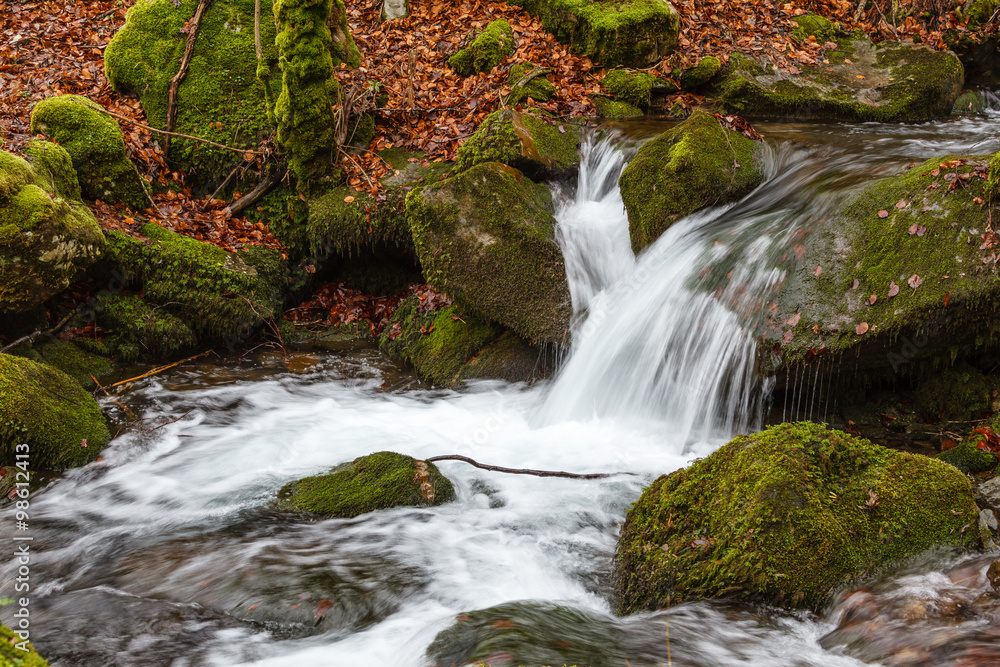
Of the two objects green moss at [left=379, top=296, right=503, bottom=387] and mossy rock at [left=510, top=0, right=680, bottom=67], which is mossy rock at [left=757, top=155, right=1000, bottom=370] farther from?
mossy rock at [left=510, top=0, right=680, bottom=67]

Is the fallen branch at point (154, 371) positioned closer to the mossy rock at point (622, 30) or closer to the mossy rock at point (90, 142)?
the mossy rock at point (90, 142)

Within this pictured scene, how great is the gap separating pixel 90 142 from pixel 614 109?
21.5 feet

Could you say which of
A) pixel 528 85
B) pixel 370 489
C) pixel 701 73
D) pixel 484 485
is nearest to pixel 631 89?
pixel 701 73

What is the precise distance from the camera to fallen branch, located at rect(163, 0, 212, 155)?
862 cm

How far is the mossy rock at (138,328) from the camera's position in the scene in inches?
273

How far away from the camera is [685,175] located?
6.28 metres

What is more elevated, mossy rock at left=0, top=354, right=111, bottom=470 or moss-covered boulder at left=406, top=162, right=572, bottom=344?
moss-covered boulder at left=406, top=162, right=572, bottom=344

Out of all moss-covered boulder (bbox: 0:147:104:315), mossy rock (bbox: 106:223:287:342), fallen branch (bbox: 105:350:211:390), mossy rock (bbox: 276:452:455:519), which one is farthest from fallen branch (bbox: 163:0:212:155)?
mossy rock (bbox: 276:452:455:519)

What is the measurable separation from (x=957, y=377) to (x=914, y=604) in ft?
9.12

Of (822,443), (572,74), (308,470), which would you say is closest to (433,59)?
(572,74)

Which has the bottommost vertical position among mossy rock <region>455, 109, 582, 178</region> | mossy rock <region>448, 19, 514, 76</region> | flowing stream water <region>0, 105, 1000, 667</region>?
flowing stream water <region>0, 105, 1000, 667</region>

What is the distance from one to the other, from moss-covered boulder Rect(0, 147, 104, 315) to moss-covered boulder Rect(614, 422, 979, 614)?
5.84 metres

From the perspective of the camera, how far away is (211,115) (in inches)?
342

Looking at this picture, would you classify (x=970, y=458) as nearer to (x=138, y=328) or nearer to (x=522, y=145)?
(x=522, y=145)
